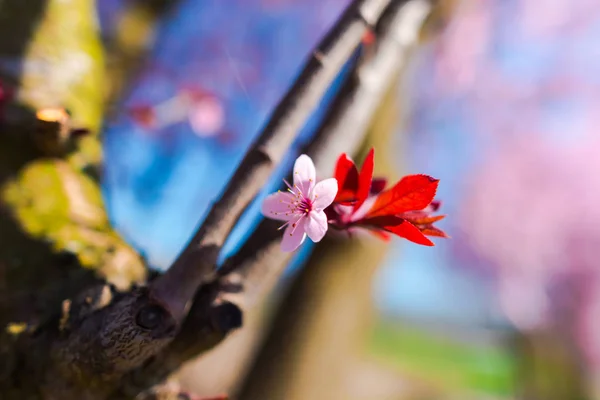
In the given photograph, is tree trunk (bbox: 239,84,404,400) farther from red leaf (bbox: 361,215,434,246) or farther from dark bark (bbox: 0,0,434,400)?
red leaf (bbox: 361,215,434,246)

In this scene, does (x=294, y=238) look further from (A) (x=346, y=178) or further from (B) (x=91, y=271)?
(B) (x=91, y=271)

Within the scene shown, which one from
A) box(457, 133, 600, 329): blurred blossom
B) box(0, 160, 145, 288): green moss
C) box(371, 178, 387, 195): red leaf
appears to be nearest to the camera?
box(371, 178, 387, 195): red leaf

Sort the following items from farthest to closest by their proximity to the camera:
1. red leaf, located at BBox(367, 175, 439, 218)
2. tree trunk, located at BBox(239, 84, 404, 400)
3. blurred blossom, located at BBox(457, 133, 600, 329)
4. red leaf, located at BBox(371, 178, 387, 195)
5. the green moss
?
blurred blossom, located at BBox(457, 133, 600, 329)
tree trunk, located at BBox(239, 84, 404, 400)
the green moss
red leaf, located at BBox(371, 178, 387, 195)
red leaf, located at BBox(367, 175, 439, 218)

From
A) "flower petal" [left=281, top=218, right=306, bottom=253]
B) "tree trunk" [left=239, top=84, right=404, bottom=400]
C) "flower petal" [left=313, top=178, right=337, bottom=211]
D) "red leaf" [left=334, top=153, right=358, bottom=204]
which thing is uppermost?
"red leaf" [left=334, top=153, right=358, bottom=204]

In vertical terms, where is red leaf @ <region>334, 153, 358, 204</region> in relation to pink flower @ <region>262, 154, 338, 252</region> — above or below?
above

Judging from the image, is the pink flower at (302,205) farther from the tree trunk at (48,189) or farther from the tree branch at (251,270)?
the tree trunk at (48,189)

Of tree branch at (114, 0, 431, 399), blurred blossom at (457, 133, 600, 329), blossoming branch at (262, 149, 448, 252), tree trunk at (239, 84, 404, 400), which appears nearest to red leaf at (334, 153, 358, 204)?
blossoming branch at (262, 149, 448, 252)
